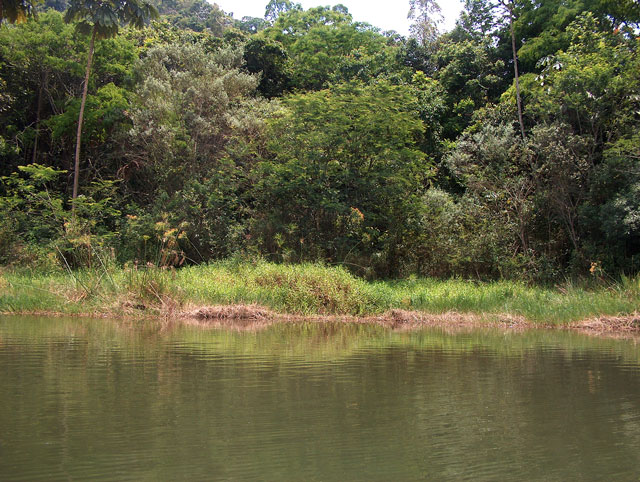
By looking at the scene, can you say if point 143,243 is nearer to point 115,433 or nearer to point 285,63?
point 285,63

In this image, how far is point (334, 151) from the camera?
24000 mm

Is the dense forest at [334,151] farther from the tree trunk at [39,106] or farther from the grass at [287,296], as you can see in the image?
the grass at [287,296]

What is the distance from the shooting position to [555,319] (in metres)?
15.6

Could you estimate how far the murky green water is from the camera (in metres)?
4.61

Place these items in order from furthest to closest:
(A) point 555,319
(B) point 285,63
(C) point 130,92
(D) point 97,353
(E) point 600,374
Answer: (B) point 285,63 < (C) point 130,92 < (A) point 555,319 < (D) point 97,353 < (E) point 600,374

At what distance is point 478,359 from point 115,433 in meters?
6.32

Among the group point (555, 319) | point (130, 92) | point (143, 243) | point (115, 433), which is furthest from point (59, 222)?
point (115, 433)

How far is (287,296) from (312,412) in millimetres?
10803

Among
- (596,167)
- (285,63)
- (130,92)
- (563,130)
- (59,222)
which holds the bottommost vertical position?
(59,222)

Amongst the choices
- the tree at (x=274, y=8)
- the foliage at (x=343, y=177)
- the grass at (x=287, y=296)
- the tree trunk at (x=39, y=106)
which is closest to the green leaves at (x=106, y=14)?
the tree trunk at (x=39, y=106)

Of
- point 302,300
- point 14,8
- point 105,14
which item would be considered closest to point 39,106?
point 105,14

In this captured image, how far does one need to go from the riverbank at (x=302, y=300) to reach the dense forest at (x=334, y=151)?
193 centimetres

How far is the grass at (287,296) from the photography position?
51.9ft

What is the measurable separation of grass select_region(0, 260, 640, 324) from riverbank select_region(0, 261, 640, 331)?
0.03 meters
